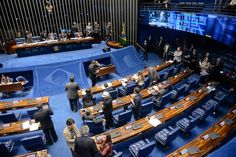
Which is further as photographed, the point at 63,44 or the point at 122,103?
the point at 63,44

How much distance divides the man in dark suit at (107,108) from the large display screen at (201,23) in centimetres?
681

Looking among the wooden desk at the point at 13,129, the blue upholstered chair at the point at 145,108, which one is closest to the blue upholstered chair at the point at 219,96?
the blue upholstered chair at the point at 145,108

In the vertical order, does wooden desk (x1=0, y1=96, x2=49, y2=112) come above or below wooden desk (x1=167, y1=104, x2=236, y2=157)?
below

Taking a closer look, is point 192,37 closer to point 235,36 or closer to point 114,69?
point 235,36

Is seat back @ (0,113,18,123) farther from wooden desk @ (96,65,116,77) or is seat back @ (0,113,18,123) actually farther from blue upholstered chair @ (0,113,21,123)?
wooden desk @ (96,65,116,77)

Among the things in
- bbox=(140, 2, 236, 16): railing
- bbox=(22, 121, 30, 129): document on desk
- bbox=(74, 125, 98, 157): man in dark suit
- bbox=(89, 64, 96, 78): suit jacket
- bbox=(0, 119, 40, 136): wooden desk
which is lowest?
bbox=(0, 119, 40, 136): wooden desk

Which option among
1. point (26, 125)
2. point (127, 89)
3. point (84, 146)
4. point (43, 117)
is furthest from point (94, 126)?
point (127, 89)

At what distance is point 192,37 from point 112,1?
25.9 feet

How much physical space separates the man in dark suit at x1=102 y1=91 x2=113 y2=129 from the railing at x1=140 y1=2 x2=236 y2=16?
7575 millimetres

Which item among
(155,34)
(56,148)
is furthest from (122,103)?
(155,34)

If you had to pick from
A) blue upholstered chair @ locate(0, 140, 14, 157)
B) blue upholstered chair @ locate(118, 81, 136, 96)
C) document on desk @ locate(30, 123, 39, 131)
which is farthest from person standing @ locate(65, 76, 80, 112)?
blue upholstered chair @ locate(0, 140, 14, 157)

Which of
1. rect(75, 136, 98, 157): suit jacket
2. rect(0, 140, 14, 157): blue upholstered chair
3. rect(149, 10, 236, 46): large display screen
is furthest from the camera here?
rect(149, 10, 236, 46): large display screen

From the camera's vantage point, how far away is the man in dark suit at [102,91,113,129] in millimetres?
6530

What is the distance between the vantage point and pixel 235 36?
873 cm
